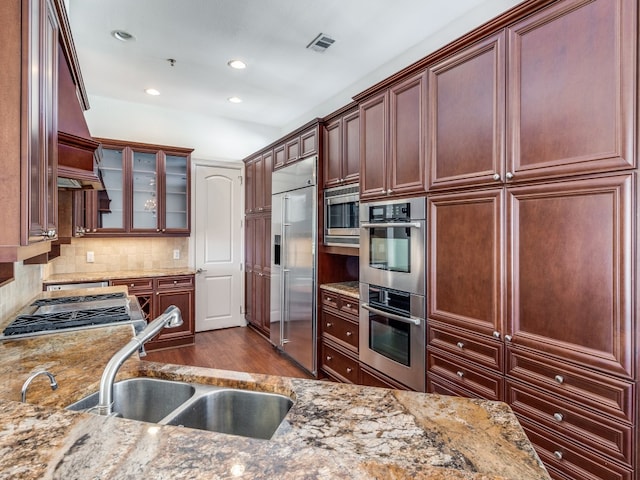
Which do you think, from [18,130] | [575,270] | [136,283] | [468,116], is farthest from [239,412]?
[136,283]

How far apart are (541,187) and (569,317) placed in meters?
0.58

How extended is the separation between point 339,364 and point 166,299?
234 centimetres

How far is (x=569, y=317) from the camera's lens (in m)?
1.50

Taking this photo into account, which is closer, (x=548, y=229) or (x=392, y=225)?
(x=548, y=229)

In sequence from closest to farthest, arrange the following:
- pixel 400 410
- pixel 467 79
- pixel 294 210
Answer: pixel 400 410, pixel 467 79, pixel 294 210

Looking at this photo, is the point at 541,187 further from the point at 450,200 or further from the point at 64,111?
the point at 64,111

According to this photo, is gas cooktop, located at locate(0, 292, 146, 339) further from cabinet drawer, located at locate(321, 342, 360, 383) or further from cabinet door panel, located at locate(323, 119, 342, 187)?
cabinet door panel, located at locate(323, 119, 342, 187)

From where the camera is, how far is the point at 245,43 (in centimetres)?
294

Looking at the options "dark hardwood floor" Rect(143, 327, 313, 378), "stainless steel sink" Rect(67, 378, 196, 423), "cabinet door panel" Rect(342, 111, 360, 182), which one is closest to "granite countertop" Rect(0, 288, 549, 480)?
"stainless steel sink" Rect(67, 378, 196, 423)

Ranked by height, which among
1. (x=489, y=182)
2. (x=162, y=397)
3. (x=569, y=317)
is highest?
(x=489, y=182)

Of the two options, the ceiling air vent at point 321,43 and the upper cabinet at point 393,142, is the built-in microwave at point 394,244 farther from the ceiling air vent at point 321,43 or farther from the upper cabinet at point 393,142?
the ceiling air vent at point 321,43

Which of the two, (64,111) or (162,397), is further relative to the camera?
(64,111)

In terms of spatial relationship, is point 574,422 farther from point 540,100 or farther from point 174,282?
point 174,282

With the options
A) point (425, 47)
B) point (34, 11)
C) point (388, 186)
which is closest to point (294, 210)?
point (388, 186)
